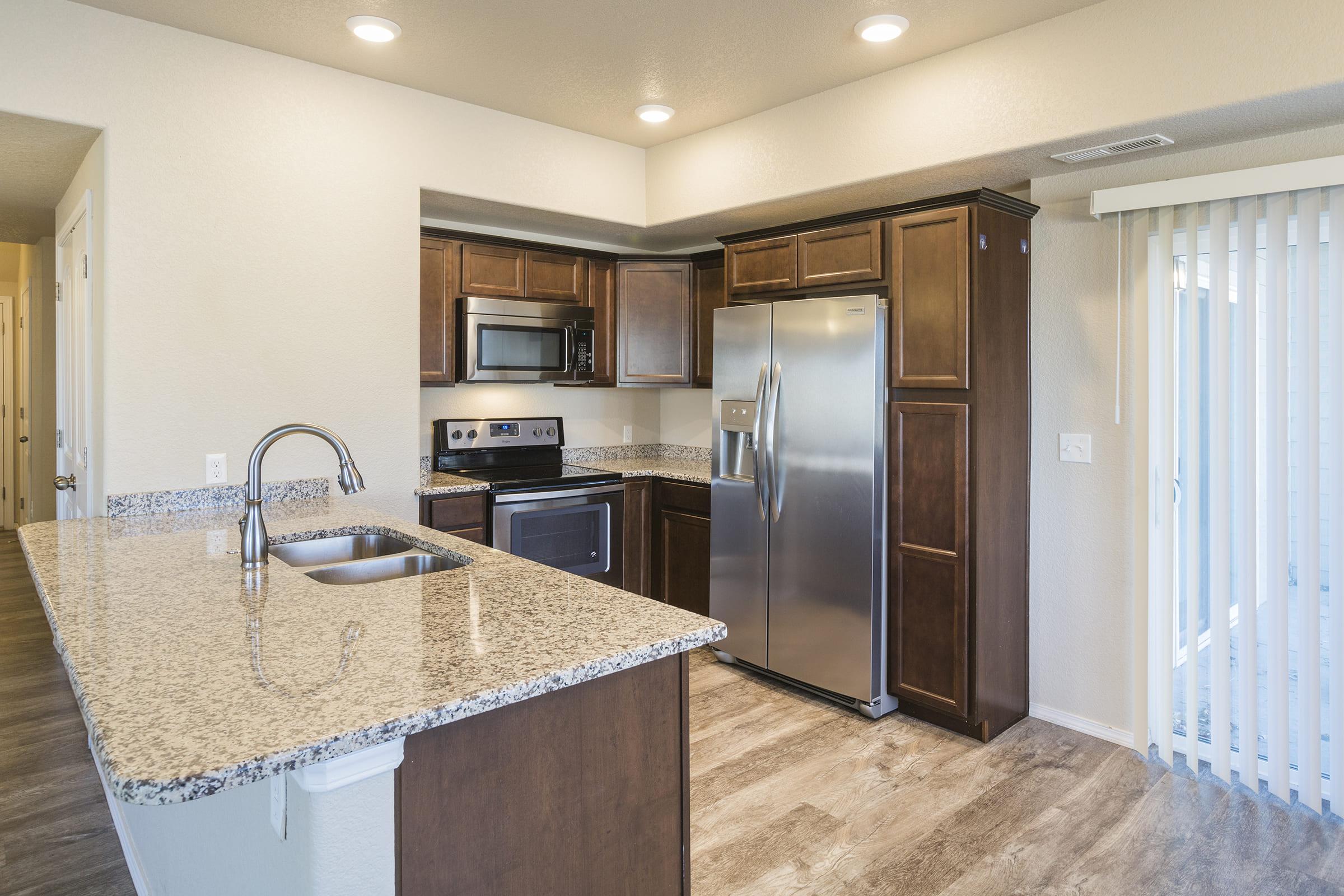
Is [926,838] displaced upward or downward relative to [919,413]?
downward

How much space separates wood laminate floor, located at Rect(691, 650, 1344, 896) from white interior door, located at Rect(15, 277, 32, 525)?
5.62 metres

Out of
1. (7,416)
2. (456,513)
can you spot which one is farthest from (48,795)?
(7,416)

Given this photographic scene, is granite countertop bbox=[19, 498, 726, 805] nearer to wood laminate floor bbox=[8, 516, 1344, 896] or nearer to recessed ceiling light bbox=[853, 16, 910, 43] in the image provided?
wood laminate floor bbox=[8, 516, 1344, 896]

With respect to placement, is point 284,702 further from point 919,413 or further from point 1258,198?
point 1258,198

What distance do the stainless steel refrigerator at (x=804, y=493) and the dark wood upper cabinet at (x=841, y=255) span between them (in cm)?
17

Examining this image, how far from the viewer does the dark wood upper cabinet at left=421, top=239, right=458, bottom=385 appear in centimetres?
388

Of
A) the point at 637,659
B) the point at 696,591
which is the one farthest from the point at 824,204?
the point at 637,659

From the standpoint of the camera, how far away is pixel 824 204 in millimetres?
3709

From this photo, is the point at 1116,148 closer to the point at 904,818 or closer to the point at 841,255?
the point at 841,255

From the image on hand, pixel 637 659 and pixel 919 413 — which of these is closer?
pixel 637 659

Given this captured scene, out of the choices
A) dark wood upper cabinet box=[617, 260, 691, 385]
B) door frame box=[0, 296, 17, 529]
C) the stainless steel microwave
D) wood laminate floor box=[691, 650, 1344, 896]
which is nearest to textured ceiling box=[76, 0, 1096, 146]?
the stainless steel microwave

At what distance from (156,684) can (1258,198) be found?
10.5 ft

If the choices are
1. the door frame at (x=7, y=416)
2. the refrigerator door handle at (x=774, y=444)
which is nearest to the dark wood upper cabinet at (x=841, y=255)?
the refrigerator door handle at (x=774, y=444)

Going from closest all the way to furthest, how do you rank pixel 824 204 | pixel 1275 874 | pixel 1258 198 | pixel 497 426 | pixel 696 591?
pixel 1275 874 → pixel 1258 198 → pixel 824 204 → pixel 696 591 → pixel 497 426
